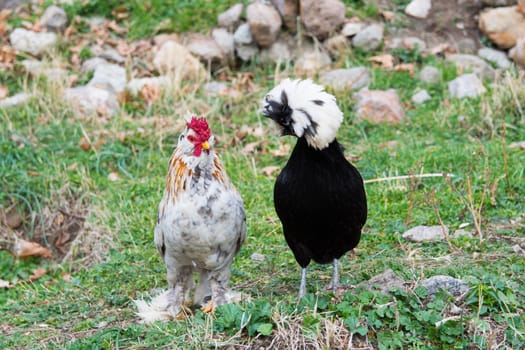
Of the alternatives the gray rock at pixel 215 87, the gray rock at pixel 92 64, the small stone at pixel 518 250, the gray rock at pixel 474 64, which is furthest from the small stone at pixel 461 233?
the gray rock at pixel 92 64

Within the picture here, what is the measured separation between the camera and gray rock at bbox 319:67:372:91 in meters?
9.12

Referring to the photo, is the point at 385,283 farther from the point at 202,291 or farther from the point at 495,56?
the point at 495,56

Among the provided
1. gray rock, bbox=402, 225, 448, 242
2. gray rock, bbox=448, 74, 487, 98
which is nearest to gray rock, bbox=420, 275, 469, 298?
gray rock, bbox=402, 225, 448, 242

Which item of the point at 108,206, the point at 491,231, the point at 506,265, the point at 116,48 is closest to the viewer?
the point at 506,265

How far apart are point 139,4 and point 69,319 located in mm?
6277

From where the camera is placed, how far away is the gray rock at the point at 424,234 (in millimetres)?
6020

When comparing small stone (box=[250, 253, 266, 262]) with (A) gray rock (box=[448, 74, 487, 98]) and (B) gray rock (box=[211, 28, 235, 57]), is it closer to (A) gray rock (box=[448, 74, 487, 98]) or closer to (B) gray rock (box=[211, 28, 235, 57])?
(A) gray rock (box=[448, 74, 487, 98])

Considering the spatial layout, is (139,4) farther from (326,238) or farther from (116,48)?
(326,238)

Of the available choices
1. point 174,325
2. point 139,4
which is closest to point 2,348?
point 174,325

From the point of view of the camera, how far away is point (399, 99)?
905cm

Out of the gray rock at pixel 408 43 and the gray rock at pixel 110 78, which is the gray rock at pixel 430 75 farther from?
the gray rock at pixel 110 78

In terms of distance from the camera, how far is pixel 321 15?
389 inches

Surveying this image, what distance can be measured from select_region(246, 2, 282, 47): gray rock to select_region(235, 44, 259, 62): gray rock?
0.34 ft

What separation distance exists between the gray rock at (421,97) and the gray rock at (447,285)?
4.71m
